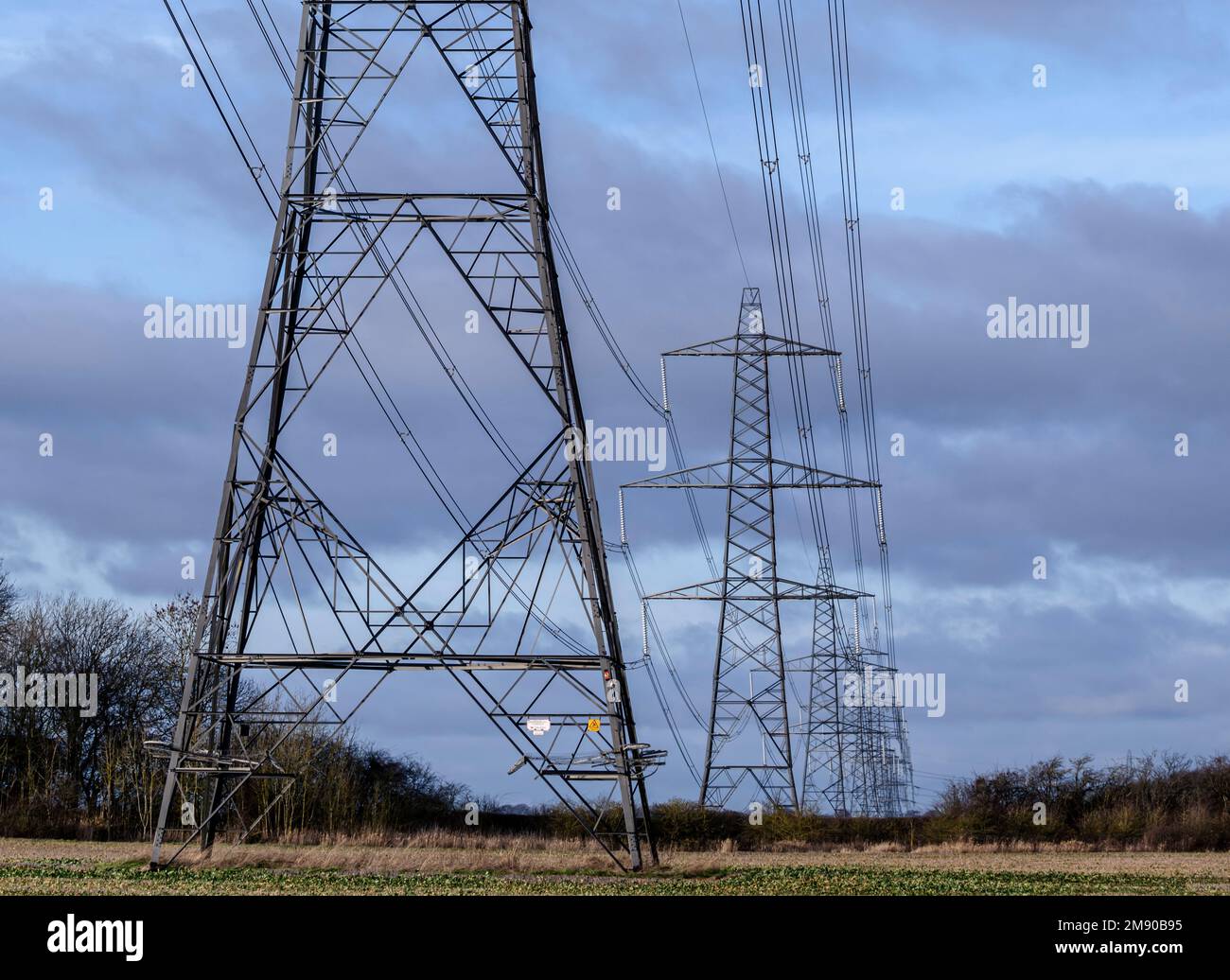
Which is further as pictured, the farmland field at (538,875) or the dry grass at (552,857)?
the dry grass at (552,857)

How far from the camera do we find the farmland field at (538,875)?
2381 cm

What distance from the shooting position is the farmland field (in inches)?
938

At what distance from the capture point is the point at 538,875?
27.5 m

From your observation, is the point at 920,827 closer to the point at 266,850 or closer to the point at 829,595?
the point at 829,595

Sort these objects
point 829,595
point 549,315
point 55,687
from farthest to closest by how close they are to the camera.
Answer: point 55,687 < point 829,595 < point 549,315

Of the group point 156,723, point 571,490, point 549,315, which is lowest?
point 156,723

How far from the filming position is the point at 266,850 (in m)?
32.2

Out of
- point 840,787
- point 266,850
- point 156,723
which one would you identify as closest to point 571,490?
point 266,850

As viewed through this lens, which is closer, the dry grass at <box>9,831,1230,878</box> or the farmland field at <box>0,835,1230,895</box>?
the farmland field at <box>0,835,1230,895</box>

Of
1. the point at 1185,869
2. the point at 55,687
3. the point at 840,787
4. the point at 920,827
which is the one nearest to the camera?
the point at 1185,869

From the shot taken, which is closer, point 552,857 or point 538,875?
point 538,875

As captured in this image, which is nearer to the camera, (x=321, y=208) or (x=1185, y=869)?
(x=321, y=208)
